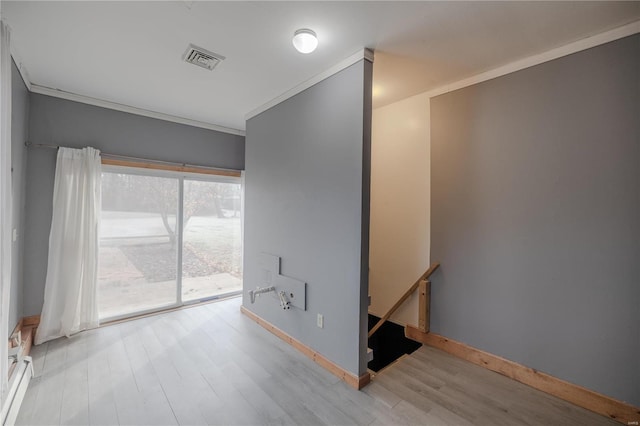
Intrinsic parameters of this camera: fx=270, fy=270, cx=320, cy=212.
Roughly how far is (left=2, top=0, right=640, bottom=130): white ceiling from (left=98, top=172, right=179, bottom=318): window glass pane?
4.02ft

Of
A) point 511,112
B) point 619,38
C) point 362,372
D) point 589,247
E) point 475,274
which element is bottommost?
point 362,372

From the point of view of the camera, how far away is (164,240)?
3684 millimetres

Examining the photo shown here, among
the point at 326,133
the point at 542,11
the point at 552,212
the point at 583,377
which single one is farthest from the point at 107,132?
the point at 583,377

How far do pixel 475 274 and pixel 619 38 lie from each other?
78.5 inches

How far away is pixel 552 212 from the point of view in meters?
2.13

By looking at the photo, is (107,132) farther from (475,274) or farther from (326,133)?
(475,274)

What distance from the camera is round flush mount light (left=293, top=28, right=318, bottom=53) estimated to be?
191 cm

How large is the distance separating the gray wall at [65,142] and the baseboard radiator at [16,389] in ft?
3.23

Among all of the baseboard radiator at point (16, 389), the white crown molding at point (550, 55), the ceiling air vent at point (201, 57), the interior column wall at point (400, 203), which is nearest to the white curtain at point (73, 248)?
the baseboard radiator at point (16, 389)

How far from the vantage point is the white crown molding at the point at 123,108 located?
2879 mm

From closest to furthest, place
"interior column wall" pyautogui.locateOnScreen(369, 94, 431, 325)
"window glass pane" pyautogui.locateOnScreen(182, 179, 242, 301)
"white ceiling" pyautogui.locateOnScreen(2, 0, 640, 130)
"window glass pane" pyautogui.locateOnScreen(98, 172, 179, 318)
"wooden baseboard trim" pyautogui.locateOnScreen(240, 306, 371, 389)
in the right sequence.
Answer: "white ceiling" pyautogui.locateOnScreen(2, 0, 640, 130) < "wooden baseboard trim" pyautogui.locateOnScreen(240, 306, 371, 389) < "interior column wall" pyautogui.locateOnScreen(369, 94, 431, 325) < "window glass pane" pyautogui.locateOnScreen(98, 172, 179, 318) < "window glass pane" pyautogui.locateOnScreen(182, 179, 242, 301)

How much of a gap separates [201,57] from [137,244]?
8.10 ft

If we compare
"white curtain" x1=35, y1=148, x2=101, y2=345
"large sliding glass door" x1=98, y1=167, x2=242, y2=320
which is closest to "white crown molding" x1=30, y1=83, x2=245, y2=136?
"white curtain" x1=35, y1=148, x2=101, y2=345

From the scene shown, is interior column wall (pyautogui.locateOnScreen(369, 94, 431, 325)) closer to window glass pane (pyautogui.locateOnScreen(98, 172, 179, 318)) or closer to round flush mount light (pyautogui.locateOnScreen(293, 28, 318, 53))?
round flush mount light (pyautogui.locateOnScreen(293, 28, 318, 53))
